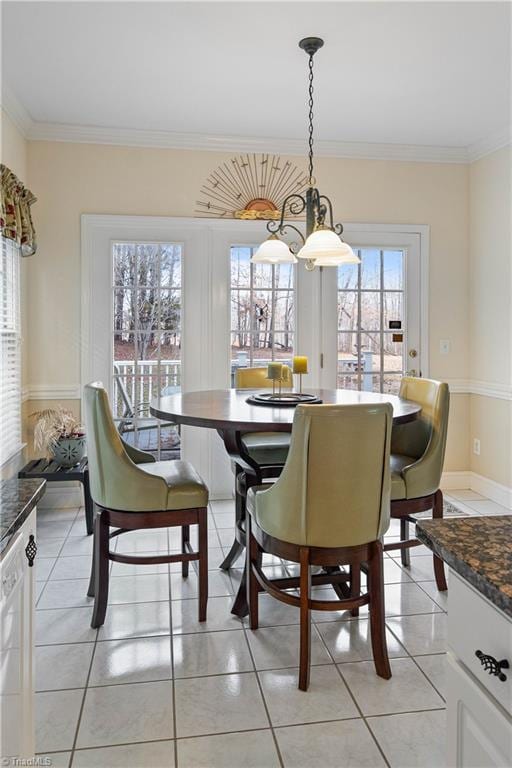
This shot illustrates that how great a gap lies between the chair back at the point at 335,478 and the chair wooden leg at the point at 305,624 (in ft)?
0.23

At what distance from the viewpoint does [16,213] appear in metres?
3.26

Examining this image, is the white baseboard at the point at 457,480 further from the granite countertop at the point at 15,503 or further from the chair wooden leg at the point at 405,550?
the granite countertop at the point at 15,503

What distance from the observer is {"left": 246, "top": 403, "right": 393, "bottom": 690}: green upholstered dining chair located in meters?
1.83

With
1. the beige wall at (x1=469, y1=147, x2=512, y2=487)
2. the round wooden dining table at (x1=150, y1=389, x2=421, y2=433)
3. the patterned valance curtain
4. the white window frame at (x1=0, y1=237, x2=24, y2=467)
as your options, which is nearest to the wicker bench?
the white window frame at (x1=0, y1=237, x2=24, y2=467)

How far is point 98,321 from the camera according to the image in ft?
12.9

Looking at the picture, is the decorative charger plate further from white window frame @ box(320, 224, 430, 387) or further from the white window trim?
white window frame @ box(320, 224, 430, 387)

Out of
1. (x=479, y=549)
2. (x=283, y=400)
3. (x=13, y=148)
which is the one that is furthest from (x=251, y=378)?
(x=479, y=549)

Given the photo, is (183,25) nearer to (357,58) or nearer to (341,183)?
(357,58)

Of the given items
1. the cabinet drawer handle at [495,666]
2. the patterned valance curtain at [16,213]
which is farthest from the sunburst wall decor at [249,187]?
the cabinet drawer handle at [495,666]

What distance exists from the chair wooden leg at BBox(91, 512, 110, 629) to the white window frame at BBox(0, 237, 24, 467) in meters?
1.13

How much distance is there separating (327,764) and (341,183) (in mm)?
3777

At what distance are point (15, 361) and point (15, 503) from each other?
2.61 m

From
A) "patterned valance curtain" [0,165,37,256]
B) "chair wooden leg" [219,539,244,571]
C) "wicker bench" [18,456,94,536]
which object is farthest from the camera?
"wicker bench" [18,456,94,536]

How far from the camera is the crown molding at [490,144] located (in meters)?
3.86
